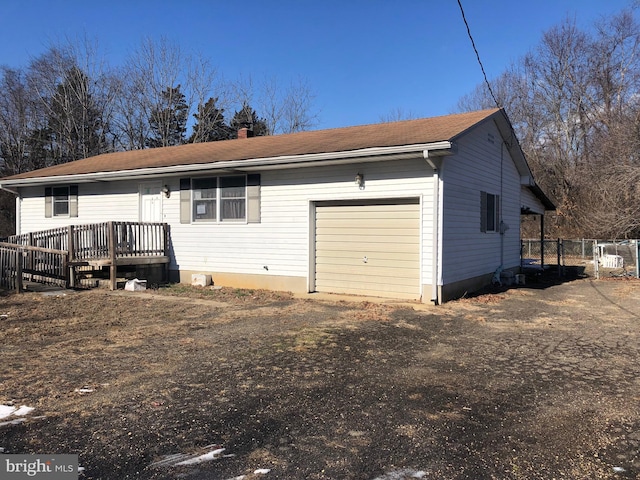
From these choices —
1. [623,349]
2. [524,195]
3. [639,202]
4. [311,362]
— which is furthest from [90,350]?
[639,202]

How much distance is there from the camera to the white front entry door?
1274 centimetres

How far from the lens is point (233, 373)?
4828 millimetres

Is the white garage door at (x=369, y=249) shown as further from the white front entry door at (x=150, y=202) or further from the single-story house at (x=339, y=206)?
the white front entry door at (x=150, y=202)

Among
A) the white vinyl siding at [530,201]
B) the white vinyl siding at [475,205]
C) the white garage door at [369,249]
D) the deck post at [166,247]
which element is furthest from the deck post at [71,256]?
the white vinyl siding at [530,201]

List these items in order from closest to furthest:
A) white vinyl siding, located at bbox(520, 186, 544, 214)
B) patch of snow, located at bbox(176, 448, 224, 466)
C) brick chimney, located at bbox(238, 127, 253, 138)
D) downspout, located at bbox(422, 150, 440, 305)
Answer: patch of snow, located at bbox(176, 448, 224, 466) → downspout, located at bbox(422, 150, 440, 305) → white vinyl siding, located at bbox(520, 186, 544, 214) → brick chimney, located at bbox(238, 127, 253, 138)

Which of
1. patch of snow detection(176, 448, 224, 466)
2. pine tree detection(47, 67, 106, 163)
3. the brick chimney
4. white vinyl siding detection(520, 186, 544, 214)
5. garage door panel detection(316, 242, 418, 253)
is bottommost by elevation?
patch of snow detection(176, 448, 224, 466)

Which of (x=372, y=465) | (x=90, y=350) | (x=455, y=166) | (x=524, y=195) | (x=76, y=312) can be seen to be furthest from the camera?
(x=524, y=195)

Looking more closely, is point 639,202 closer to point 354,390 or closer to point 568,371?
point 568,371

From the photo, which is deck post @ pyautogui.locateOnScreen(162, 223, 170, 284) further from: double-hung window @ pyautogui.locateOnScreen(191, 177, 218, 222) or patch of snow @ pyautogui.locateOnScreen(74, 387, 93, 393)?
patch of snow @ pyautogui.locateOnScreen(74, 387, 93, 393)

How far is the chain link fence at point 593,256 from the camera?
49.7 feet

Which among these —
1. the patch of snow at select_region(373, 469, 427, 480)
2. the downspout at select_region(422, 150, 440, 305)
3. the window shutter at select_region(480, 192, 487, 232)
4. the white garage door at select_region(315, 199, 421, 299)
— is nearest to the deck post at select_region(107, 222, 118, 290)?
the white garage door at select_region(315, 199, 421, 299)

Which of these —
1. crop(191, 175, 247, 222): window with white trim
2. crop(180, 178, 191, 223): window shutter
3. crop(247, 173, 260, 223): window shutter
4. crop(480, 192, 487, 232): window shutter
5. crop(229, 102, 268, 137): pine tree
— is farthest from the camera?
crop(229, 102, 268, 137): pine tree

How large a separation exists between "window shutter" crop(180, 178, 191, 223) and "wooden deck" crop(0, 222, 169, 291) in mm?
613

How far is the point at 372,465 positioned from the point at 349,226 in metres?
7.58
